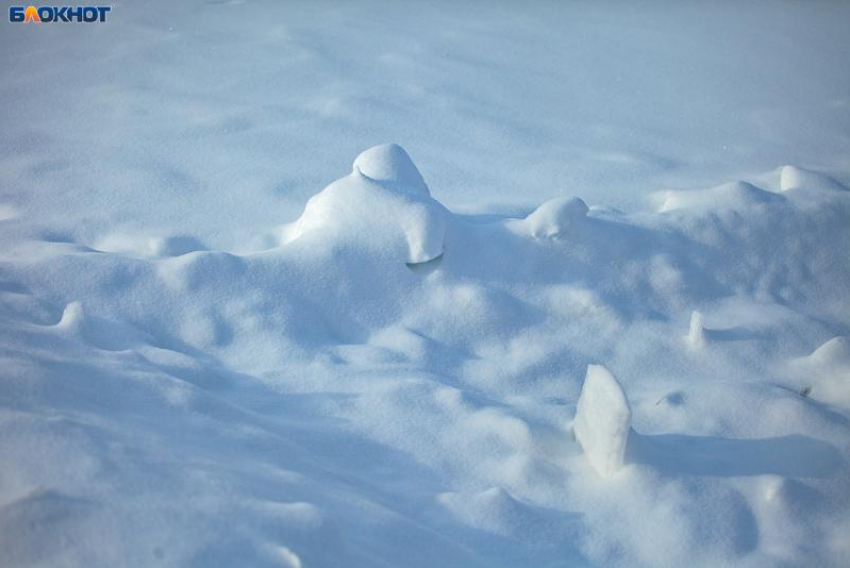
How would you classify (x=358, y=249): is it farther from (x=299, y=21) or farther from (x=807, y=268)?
(x=299, y=21)

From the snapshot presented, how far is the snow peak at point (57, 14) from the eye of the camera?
4.60 metres

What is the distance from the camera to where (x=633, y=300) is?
7.80 feet

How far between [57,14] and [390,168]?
11.3 feet

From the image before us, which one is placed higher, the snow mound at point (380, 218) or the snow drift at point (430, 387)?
the snow mound at point (380, 218)

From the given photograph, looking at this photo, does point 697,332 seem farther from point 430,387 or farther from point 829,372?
point 430,387

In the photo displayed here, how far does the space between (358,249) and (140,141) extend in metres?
1.59

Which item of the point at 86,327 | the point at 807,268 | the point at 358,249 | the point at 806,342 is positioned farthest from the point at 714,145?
the point at 86,327

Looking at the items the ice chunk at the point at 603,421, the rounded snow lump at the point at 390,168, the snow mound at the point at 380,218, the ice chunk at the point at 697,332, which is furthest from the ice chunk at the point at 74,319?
the ice chunk at the point at 697,332

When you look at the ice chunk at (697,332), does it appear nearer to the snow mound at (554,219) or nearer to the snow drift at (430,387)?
the snow drift at (430,387)

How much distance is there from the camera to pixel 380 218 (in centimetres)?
226

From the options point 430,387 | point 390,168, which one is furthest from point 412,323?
point 390,168

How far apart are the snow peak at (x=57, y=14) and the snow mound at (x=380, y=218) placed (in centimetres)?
317

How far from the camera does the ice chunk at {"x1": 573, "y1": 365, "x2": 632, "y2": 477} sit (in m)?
1.66

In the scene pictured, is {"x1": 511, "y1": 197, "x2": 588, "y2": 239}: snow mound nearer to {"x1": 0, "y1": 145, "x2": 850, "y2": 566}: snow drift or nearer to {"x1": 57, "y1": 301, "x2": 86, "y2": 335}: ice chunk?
{"x1": 0, "y1": 145, "x2": 850, "y2": 566}: snow drift
